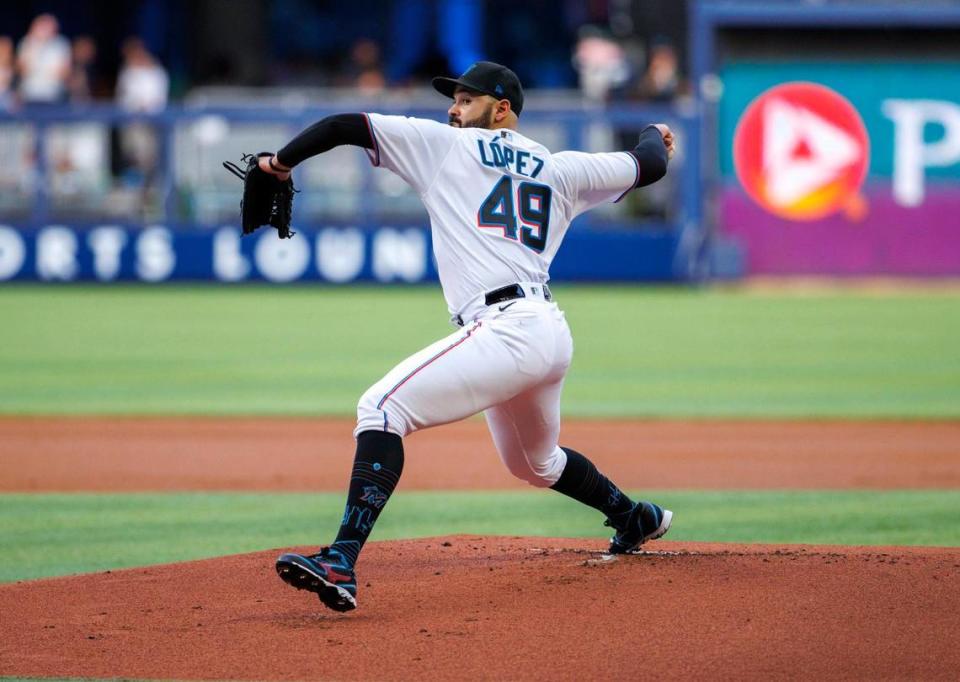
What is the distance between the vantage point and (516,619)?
429cm

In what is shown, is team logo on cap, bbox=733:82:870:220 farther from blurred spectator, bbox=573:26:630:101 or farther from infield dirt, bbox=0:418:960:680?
infield dirt, bbox=0:418:960:680

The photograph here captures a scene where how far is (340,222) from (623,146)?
380 cm

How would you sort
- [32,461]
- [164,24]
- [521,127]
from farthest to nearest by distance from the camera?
[164,24], [521,127], [32,461]

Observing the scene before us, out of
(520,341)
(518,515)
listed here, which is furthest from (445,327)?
(520,341)

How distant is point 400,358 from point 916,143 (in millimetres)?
10906

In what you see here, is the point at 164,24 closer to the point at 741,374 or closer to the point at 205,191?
the point at 205,191

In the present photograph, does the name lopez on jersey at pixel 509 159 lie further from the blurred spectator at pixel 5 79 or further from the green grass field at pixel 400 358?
the blurred spectator at pixel 5 79

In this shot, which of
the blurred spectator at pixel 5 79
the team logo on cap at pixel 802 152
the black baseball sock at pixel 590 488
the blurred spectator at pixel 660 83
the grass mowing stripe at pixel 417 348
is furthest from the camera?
the team logo on cap at pixel 802 152

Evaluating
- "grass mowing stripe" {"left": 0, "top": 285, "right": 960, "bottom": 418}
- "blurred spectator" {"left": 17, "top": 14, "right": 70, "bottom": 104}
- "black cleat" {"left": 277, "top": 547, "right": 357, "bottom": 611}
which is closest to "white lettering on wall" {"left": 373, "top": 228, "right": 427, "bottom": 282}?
"grass mowing stripe" {"left": 0, "top": 285, "right": 960, "bottom": 418}

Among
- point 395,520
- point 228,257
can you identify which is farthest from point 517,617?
point 228,257

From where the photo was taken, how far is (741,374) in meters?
12.1

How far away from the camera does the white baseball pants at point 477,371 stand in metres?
4.35

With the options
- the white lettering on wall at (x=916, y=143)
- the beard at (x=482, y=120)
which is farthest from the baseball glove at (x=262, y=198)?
the white lettering on wall at (x=916, y=143)

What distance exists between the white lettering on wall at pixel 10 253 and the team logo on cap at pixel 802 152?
31.3ft
